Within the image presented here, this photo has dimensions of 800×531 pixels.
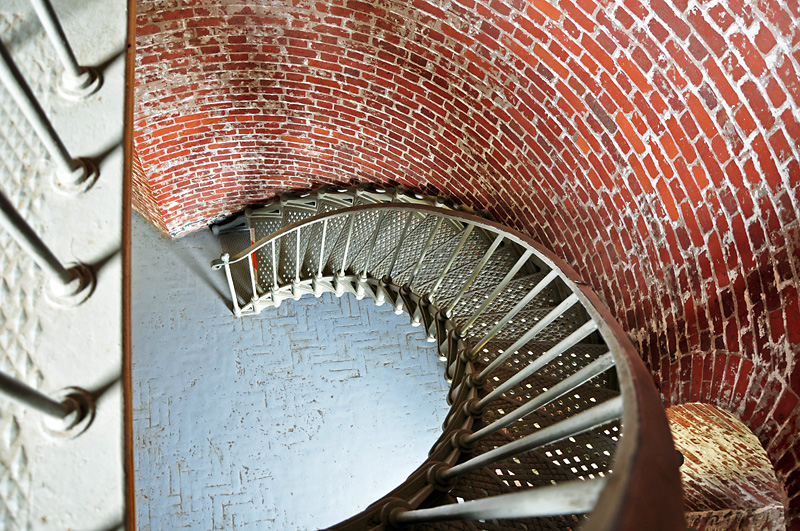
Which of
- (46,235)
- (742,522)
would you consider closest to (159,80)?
(46,235)

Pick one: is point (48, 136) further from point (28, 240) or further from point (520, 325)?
point (520, 325)

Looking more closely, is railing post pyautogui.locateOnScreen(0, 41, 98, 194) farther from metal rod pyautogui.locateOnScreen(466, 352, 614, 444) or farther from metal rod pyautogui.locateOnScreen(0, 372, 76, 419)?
metal rod pyautogui.locateOnScreen(466, 352, 614, 444)

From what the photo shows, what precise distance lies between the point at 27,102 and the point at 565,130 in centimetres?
363

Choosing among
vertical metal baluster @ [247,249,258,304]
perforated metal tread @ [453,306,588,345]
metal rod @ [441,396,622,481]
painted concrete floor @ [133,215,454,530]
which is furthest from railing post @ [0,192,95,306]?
painted concrete floor @ [133,215,454,530]

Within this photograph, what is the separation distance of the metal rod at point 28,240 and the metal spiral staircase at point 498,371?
130 centimetres

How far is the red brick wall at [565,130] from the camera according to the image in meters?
3.00

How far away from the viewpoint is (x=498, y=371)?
3.79 metres

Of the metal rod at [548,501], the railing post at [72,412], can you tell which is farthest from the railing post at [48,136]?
the metal rod at [548,501]

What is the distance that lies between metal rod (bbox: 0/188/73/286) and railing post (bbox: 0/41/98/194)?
12.4 inches

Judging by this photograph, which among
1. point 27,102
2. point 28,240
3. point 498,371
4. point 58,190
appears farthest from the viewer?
point 498,371

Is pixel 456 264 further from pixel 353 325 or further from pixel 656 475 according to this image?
pixel 656 475

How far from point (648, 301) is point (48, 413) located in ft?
12.3

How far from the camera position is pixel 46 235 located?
188cm

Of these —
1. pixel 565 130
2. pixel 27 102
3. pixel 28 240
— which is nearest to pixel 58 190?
pixel 27 102
